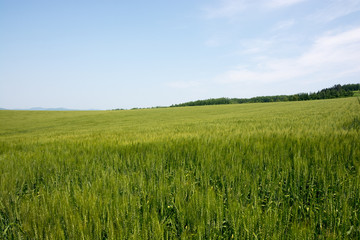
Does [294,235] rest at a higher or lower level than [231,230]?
higher

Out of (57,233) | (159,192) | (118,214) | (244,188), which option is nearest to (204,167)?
(244,188)

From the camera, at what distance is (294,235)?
123cm

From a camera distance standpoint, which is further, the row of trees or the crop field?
the row of trees

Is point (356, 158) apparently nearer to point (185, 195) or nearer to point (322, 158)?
point (322, 158)

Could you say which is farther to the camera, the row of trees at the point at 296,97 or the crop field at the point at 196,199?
the row of trees at the point at 296,97

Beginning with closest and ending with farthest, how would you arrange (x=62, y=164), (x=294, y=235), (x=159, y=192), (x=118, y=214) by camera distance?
1. (x=294, y=235)
2. (x=118, y=214)
3. (x=159, y=192)
4. (x=62, y=164)

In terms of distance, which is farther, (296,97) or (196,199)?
(296,97)

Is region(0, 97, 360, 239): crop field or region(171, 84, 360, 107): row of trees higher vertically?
region(171, 84, 360, 107): row of trees

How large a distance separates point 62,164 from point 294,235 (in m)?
3.20

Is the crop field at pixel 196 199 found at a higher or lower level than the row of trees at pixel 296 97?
lower

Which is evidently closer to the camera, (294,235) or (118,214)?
(294,235)

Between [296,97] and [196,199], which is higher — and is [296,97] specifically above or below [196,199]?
above

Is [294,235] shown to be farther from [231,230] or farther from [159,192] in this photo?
[159,192]

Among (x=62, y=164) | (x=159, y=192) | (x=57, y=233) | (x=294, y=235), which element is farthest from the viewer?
(x=62, y=164)
